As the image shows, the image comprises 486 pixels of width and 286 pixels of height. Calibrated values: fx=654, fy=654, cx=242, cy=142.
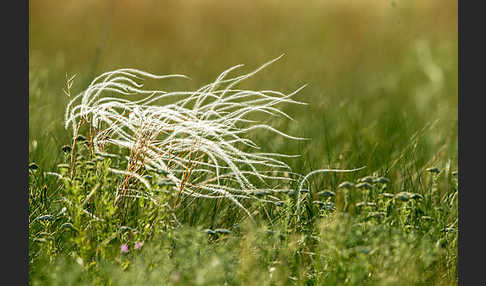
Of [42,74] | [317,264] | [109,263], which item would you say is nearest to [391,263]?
[317,264]

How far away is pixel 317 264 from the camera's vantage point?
279 centimetres

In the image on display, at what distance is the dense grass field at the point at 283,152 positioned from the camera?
2.68m

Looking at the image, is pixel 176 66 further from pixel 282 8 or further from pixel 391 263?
pixel 391 263

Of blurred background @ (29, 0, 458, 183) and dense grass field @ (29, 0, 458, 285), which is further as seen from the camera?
blurred background @ (29, 0, 458, 183)

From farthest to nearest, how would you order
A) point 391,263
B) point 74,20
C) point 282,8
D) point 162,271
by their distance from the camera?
1. point 282,8
2. point 74,20
3. point 391,263
4. point 162,271

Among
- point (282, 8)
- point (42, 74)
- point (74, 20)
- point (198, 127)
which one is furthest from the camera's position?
point (282, 8)

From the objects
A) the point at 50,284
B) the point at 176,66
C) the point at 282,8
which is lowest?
the point at 50,284

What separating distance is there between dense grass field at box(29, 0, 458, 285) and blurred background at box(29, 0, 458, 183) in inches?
0.6

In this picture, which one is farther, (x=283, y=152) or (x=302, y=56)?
(x=302, y=56)

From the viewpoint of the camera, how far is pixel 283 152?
149 inches

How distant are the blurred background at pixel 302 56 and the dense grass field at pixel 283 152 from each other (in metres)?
0.02

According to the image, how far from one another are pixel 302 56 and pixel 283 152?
2031mm

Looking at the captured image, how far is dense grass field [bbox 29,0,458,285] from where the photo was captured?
268 cm

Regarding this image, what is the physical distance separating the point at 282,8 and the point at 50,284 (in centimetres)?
397
